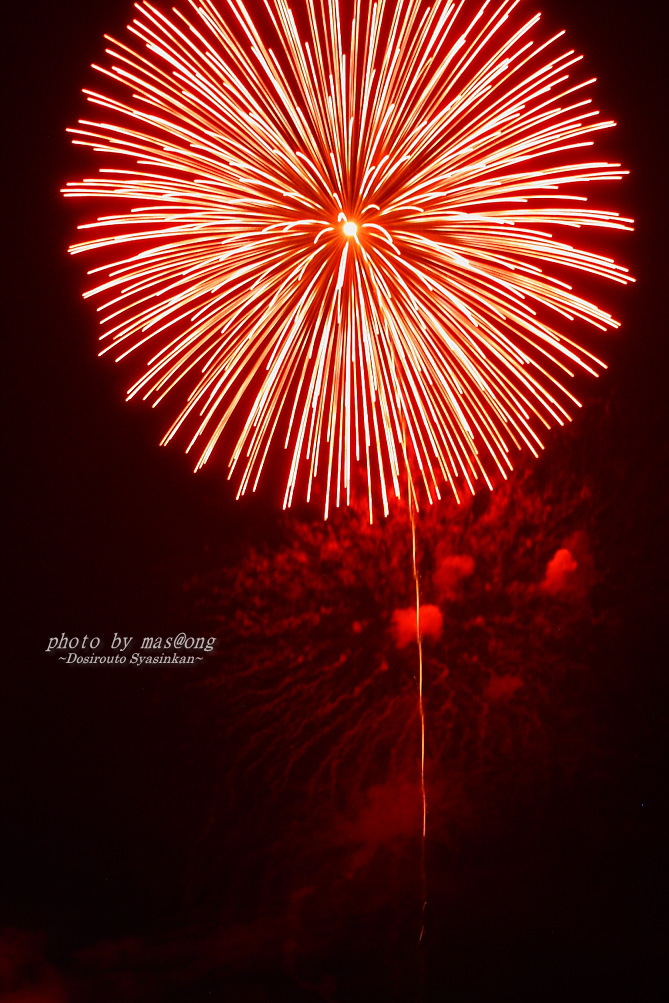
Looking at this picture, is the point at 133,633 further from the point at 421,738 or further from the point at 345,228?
the point at 345,228

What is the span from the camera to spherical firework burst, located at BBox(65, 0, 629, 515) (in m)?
1.74

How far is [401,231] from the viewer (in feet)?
5.95

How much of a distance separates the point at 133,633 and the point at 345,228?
3.63 ft

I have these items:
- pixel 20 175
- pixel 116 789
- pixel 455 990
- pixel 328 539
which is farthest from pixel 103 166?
pixel 455 990

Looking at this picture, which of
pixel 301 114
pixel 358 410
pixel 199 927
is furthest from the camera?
pixel 199 927

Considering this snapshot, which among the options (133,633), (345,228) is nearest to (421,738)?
(133,633)

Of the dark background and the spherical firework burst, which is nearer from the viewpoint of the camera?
the spherical firework burst

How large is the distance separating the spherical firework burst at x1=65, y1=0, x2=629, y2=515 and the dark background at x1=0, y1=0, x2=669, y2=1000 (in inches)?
4.4

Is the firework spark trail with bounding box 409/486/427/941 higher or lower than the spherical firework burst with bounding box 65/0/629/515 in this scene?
lower

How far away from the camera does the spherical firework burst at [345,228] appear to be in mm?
1737

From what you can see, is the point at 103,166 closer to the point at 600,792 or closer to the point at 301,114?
the point at 301,114

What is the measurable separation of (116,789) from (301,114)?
1.64m

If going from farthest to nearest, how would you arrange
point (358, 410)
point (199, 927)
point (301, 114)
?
point (199, 927) < point (358, 410) < point (301, 114)

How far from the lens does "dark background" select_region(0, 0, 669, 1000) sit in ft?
6.81
